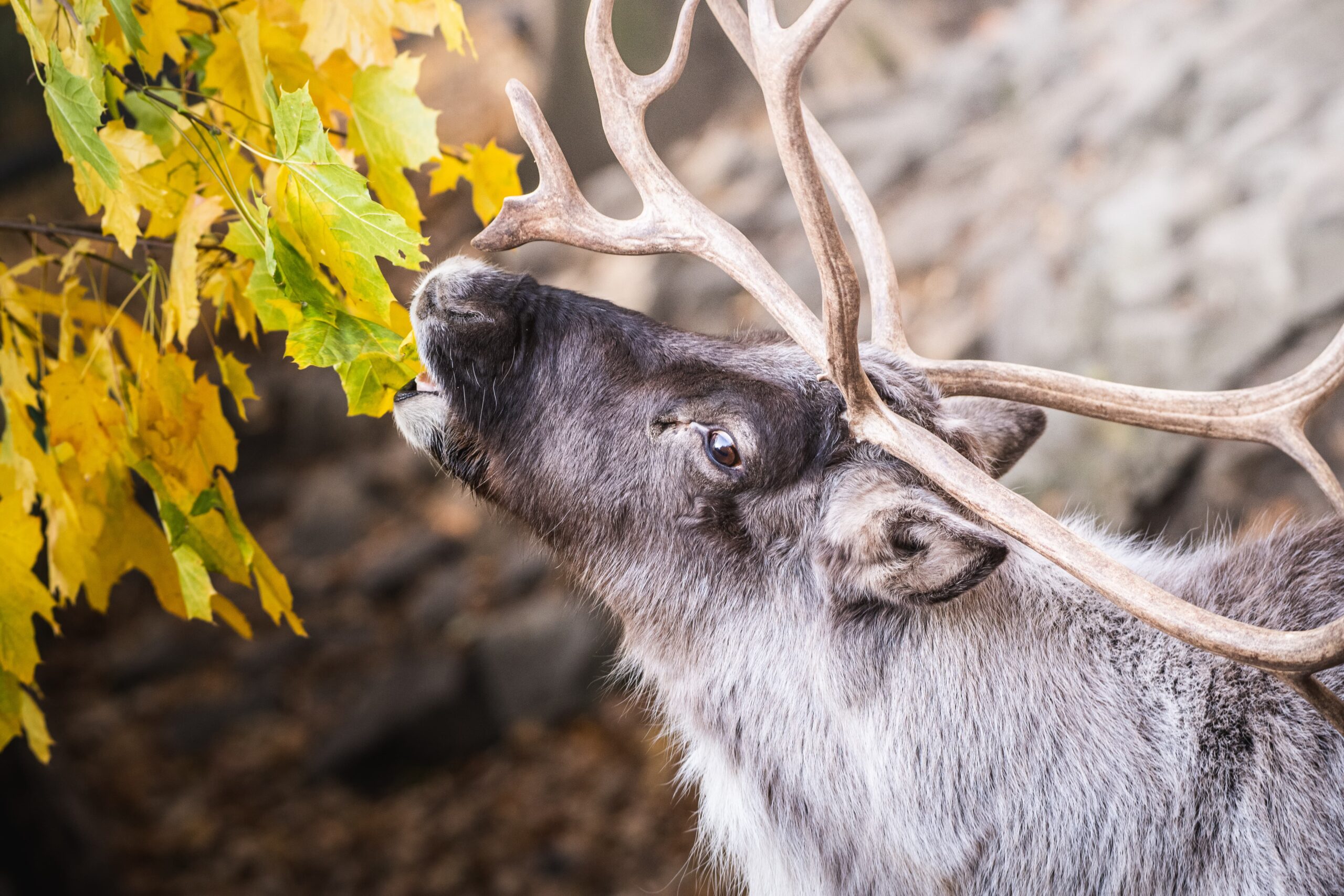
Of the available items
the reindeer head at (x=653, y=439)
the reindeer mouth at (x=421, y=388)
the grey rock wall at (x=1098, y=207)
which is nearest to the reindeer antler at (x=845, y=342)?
the reindeer head at (x=653, y=439)

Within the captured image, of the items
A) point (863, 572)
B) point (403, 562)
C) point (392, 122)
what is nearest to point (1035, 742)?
point (863, 572)

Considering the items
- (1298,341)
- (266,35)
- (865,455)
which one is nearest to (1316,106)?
(1298,341)

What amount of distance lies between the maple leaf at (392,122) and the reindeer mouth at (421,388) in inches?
17.3

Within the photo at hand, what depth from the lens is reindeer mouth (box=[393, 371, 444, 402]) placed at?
220cm

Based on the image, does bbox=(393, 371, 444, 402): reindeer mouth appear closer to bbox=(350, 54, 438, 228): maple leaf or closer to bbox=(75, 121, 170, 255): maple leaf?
bbox=(350, 54, 438, 228): maple leaf

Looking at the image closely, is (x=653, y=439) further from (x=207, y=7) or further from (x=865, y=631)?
(x=207, y=7)

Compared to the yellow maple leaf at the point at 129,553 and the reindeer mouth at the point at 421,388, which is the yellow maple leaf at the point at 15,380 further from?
the reindeer mouth at the point at 421,388

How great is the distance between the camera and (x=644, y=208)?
2078mm

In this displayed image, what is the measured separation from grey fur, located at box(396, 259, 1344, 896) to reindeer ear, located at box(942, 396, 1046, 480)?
202mm

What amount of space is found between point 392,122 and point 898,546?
4.44 feet

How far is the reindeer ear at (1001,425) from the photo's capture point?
8.18 ft

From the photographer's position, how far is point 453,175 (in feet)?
7.20

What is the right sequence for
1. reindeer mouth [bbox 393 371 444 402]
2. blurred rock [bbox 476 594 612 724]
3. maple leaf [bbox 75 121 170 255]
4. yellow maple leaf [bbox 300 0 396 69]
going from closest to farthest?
maple leaf [bbox 75 121 170 255]
yellow maple leaf [bbox 300 0 396 69]
reindeer mouth [bbox 393 371 444 402]
blurred rock [bbox 476 594 612 724]

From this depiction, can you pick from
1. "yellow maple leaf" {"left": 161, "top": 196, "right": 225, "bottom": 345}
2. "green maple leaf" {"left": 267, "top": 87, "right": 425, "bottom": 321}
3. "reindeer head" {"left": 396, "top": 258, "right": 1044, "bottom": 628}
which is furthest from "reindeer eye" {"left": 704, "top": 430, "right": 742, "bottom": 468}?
"yellow maple leaf" {"left": 161, "top": 196, "right": 225, "bottom": 345}
